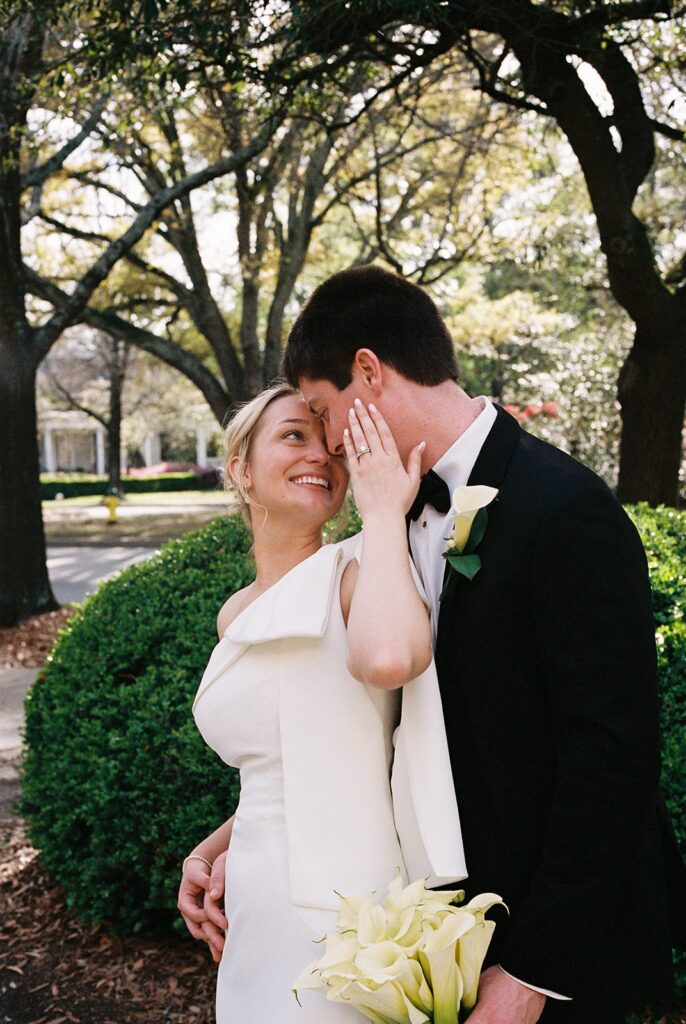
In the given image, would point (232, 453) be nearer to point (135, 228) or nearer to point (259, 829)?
point (259, 829)

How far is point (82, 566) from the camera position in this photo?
19.6 meters

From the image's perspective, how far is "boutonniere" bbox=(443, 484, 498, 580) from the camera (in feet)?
6.17

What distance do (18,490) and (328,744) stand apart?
1069cm

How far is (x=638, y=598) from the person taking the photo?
1787mm

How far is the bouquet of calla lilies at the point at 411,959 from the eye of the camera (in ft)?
5.48

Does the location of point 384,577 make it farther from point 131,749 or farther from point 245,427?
point 131,749

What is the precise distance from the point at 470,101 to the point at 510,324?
187 inches

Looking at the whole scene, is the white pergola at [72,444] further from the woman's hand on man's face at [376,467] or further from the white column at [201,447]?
the woman's hand on man's face at [376,467]

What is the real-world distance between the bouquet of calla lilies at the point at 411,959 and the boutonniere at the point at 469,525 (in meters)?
0.63

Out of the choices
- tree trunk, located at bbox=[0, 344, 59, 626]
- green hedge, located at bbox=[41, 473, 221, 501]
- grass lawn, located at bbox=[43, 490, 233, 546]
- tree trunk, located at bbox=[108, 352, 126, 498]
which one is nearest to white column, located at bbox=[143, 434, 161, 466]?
green hedge, located at bbox=[41, 473, 221, 501]

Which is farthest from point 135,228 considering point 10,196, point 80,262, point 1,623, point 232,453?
point 232,453

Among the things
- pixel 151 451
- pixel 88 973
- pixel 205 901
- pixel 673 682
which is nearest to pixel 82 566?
pixel 88 973

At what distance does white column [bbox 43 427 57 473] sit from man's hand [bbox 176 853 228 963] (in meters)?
66.2

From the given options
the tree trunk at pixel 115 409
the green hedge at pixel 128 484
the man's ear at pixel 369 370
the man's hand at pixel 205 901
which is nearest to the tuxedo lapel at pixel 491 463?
the man's ear at pixel 369 370
